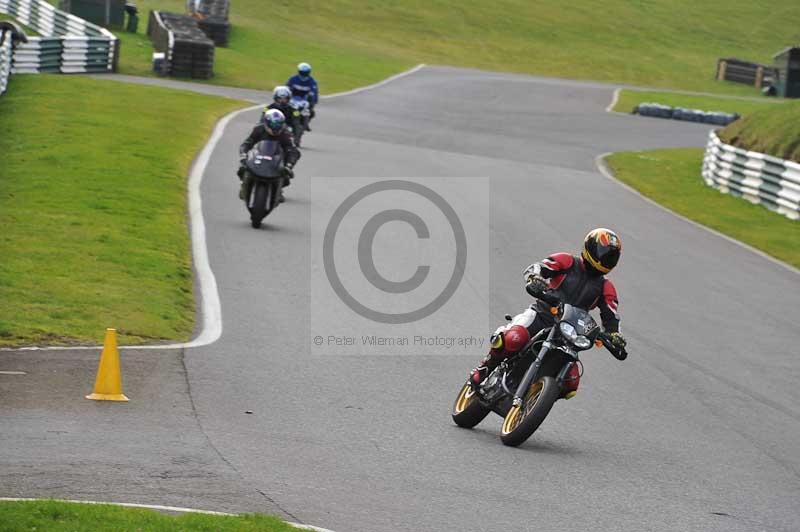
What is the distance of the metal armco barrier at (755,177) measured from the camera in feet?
88.8

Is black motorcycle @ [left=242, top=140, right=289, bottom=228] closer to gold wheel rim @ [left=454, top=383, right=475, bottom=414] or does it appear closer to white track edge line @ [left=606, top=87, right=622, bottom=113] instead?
gold wheel rim @ [left=454, top=383, right=475, bottom=414]

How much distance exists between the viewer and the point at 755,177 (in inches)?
1148

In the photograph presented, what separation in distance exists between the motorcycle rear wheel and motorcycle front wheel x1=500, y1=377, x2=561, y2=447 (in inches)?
13.0

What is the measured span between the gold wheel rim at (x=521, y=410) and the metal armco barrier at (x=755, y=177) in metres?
17.9

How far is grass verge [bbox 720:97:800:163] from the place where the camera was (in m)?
30.1

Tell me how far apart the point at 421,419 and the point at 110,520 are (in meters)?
3.88

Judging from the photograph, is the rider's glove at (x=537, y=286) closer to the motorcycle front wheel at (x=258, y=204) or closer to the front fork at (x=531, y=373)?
the front fork at (x=531, y=373)

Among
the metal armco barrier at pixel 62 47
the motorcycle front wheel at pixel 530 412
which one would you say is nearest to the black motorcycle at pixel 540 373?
the motorcycle front wheel at pixel 530 412

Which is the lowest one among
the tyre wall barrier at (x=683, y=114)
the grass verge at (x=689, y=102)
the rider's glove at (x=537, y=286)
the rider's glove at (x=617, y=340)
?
the grass verge at (x=689, y=102)

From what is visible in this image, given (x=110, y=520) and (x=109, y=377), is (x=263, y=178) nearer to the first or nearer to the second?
(x=109, y=377)

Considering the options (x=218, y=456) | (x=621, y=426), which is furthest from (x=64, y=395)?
(x=621, y=426)

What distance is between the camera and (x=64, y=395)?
33.9ft

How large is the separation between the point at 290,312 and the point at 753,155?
17139mm

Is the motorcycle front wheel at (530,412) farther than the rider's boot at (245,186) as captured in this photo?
No
